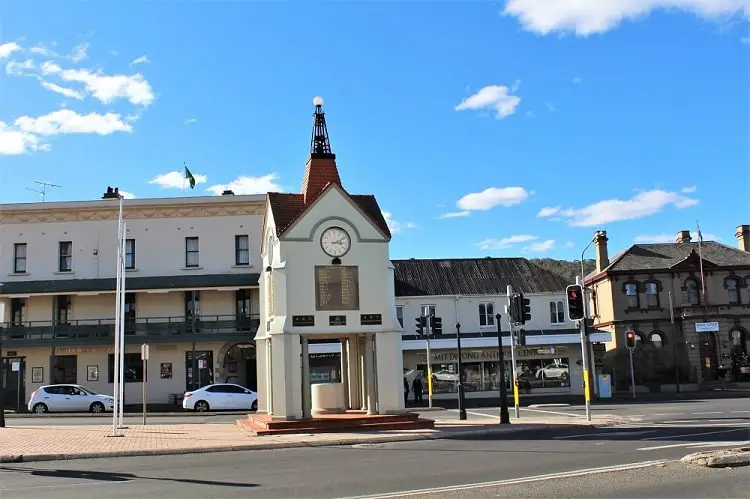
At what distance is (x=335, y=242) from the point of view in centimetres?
2286

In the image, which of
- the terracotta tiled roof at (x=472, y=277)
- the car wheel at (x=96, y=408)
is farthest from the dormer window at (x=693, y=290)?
the car wheel at (x=96, y=408)

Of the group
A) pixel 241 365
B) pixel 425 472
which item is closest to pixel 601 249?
pixel 241 365

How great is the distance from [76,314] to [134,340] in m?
4.58

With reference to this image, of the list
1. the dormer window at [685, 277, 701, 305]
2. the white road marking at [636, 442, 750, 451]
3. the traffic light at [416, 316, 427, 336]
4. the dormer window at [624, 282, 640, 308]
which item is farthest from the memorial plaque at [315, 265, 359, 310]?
the dormer window at [685, 277, 701, 305]

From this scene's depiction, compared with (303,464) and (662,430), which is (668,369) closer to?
(662,430)

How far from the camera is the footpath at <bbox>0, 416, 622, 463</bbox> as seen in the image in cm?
1681

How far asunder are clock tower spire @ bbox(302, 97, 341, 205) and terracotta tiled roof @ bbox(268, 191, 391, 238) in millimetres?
395

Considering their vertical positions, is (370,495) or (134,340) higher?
(134,340)

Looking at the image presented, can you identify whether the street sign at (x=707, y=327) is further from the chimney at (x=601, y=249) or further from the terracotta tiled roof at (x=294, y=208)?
the terracotta tiled roof at (x=294, y=208)

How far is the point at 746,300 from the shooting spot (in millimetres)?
48688

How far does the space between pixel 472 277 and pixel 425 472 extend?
32.9 metres

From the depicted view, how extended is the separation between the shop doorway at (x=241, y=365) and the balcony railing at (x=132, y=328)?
59.4 inches

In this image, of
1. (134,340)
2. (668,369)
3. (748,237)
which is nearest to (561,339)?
(668,369)

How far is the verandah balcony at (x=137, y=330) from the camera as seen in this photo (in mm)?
38906
